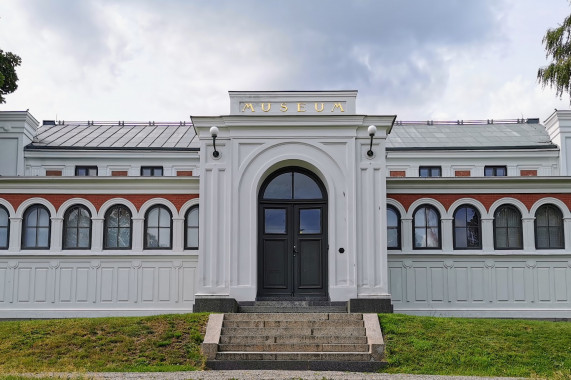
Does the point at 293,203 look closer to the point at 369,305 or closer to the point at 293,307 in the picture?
the point at 293,307

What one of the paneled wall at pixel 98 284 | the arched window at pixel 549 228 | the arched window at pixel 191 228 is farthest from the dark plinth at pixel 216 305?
the arched window at pixel 549 228

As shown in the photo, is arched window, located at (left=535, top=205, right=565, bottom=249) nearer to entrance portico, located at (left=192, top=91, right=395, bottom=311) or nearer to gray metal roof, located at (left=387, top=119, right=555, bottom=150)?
entrance portico, located at (left=192, top=91, right=395, bottom=311)

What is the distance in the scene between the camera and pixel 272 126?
1766 centimetres

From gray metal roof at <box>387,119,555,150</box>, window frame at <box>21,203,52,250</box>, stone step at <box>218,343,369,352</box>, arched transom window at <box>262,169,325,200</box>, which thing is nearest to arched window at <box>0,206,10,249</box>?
window frame at <box>21,203,52,250</box>

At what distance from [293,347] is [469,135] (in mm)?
22917

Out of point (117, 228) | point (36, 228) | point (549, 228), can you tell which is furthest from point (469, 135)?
point (36, 228)

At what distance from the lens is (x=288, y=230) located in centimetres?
1800

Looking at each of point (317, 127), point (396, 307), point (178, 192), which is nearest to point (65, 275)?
point (178, 192)

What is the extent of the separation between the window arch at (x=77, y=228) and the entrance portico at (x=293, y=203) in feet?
14.1

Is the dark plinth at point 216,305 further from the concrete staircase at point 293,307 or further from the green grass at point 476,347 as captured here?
the green grass at point 476,347

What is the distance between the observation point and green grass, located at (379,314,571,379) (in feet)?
42.5

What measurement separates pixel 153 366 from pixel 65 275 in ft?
24.1

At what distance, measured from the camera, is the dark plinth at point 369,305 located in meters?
16.5

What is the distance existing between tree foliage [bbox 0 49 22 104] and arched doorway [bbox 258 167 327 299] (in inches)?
599
